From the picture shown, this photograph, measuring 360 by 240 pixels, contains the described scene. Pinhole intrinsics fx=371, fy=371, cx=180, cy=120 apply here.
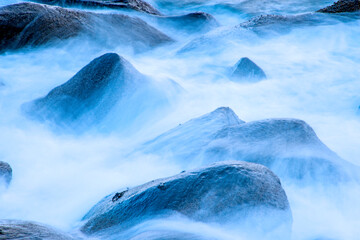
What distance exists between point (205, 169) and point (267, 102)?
4.01 meters

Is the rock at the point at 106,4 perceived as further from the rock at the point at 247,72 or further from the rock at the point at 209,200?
the rock at the point at 209,200

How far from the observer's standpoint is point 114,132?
5.52 metres

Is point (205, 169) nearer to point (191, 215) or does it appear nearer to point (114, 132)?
point (191, 215)

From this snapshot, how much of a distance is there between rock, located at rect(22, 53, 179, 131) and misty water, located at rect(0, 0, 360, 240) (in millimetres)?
157

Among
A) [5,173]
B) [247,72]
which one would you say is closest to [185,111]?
[247,72]

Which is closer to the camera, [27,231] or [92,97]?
[27,231]

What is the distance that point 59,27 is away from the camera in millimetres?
7734

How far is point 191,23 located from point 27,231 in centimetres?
847

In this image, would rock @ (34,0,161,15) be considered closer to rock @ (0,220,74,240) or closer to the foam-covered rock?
the foam-covered rock

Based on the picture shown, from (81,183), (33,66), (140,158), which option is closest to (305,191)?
(140,158)

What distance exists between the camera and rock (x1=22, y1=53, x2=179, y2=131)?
5.57 metres

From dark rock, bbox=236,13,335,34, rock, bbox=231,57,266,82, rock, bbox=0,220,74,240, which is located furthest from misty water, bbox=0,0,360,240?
rock, bbox=0,220,74,240

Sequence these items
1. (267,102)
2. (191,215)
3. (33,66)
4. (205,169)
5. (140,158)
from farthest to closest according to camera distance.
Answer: (33,66) < (267,102) < (140,158) < (205,169) < (191,215)

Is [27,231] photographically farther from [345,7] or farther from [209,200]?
[345,7]
